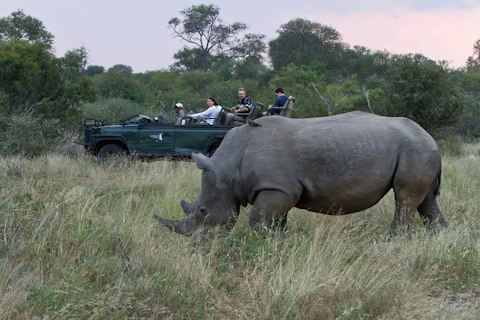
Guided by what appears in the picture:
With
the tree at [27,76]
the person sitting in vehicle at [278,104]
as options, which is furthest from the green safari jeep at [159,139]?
the tree at [27,76]

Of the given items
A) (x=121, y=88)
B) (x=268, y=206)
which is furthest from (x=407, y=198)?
(x=121, y=88)

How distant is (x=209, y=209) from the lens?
20.9ft

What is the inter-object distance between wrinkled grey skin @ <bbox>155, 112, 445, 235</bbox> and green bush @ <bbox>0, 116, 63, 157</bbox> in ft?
26.2

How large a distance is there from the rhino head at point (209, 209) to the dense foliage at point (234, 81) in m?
8.46

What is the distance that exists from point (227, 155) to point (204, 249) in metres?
1.11

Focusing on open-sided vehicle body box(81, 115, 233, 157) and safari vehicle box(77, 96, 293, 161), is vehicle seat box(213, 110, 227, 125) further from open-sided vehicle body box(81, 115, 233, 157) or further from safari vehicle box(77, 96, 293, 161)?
open-sided vehicle body box(81, 115, 233, 157)

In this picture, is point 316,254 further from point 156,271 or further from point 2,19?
point 2,19

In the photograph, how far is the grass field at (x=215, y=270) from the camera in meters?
4.25

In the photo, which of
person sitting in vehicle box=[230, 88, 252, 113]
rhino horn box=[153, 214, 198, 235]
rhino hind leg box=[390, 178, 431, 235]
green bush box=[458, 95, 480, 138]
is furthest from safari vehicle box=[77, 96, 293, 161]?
green bush box=[458, 95, 480, 138]

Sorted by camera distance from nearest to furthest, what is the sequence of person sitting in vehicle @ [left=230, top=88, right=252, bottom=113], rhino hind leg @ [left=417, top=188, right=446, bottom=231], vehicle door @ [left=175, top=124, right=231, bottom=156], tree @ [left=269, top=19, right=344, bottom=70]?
1. rhino hind leg @ [left=417, top=188, right=446, bottom=231]
2. vehicle door @ [left=175, top=124, right=231, bottom=156]
3. person sitting in vehicle @ [left=230, top=88, right=252, bottom=113]
4. tree @ [left=269, top=19, right=344, bottom=70]

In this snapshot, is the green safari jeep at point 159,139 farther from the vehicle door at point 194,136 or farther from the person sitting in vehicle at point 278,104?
the person sitting in vehicle at point 278,104

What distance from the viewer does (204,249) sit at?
589 cm

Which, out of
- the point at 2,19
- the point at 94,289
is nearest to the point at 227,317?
the point at 94,289

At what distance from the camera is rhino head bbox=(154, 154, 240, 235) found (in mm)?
6320
